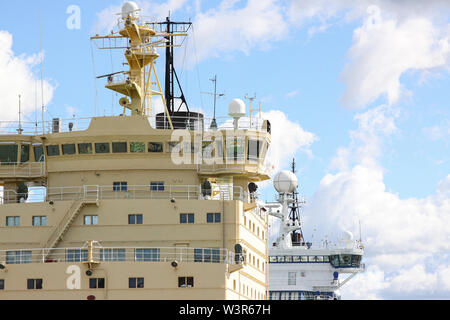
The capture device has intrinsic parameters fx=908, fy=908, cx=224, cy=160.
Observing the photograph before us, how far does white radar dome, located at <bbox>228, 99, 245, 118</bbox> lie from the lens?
151ft

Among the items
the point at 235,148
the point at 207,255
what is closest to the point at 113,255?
the point at 207,255

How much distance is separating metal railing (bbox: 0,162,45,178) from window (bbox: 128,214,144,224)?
6.77 meters

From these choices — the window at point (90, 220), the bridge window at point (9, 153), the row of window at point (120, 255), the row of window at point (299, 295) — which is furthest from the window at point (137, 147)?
the row of window at point (299, 295)

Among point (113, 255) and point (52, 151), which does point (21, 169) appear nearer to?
point (52, 151)

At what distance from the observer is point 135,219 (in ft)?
137

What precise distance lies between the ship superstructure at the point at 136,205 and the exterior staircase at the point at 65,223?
0.18 ft

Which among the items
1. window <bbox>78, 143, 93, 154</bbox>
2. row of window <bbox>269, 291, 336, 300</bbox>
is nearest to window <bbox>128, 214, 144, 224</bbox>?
window <bbox>78, 143, 93, 154</bbox>

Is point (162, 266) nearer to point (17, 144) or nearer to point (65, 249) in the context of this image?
point (65, 249)

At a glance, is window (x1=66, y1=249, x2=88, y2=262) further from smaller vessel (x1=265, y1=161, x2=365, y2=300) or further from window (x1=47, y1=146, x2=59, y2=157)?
Result: smaller vessel (x1=265, y1=161, x2=365, y2=300)

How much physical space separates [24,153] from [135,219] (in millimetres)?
8373
